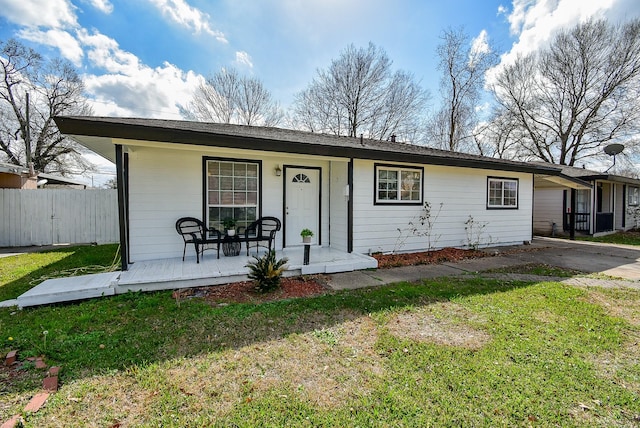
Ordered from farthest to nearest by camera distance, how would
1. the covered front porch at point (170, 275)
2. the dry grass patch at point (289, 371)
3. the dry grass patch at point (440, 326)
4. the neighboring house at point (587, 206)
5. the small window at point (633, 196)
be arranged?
1. the small window at point (633, 196)
2. the neighboring house at point (587, 206)
3. the covered front porch at point (170, 275)
4. the dry grass patch at point (440, 326)
5. the dry grass patch at point (289, 371)

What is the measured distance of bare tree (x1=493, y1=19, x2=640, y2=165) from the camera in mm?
17453

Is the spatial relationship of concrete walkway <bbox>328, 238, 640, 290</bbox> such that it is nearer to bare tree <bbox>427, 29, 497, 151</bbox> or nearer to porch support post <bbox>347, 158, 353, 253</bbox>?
porch support post <bbox>347, 158, 353, 253</bbox>

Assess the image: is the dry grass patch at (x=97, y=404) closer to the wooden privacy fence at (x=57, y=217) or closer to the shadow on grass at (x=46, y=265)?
the shadow on grass at (x=46, y=265)

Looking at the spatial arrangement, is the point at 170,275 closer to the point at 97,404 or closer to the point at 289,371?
the point at 97,404

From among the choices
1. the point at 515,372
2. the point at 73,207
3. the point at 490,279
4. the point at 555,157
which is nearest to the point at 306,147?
the point at 490,279

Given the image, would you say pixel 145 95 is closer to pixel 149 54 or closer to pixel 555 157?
pixel 149 54

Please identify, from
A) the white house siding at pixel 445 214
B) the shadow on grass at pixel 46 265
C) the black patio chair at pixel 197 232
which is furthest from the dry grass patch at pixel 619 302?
the shadow on grass at pixel 46 265

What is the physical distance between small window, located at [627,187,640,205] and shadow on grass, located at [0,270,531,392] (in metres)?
17.2

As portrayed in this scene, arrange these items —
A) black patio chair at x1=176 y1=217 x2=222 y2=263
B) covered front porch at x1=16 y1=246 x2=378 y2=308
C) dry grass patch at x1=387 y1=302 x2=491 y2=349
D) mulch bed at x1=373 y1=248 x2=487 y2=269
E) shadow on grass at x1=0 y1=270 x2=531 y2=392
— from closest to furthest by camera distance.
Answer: shadow on grass at x1=0 y1=270 x2=531 y2=392 < dry grass patch at x1=387 y1=302 x2=491 y2=349 < covered front porch at x1=16 y1=246 x2=378 y2=308 < black patio chair at x1=176 y1=217 x2=222 y2=263 < mulch bed at x1=373 y1=248 x2=487 y2=269

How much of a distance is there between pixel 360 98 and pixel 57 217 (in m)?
16.5

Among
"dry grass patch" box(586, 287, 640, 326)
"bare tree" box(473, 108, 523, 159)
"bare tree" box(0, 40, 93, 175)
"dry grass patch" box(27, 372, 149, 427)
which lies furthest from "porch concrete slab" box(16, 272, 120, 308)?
"bare tree" box(473, 108, 523, 159)

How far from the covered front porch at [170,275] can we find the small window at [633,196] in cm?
1767

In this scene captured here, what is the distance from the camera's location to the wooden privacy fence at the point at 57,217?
8.99 meters

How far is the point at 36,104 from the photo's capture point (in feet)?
60.2
